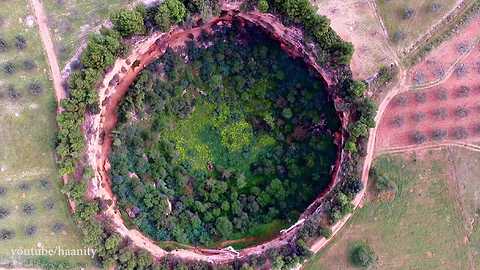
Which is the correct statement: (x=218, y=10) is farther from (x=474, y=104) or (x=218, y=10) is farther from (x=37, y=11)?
(x=474, y=104)

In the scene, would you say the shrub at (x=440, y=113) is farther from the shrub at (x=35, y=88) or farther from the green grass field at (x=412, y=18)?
the shrub at (x=35, y=88)

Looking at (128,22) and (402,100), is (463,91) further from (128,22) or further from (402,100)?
(128,22)

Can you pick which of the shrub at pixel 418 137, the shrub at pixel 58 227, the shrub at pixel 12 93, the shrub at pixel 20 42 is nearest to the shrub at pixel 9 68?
the shrub at pixel 12 93

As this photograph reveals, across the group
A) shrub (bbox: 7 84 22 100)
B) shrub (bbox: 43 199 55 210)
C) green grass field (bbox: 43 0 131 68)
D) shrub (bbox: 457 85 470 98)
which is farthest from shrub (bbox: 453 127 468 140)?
shrub (bbox: 7 84 22 100)

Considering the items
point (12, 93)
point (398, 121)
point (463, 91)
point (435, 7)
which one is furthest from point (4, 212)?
point (463, 91)

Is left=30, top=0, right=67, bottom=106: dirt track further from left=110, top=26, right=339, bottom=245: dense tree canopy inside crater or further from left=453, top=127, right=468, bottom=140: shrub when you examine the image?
left=453, top=127, right=468, bottom=140: shrub

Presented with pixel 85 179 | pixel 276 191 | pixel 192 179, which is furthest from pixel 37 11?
pixel 276 191
